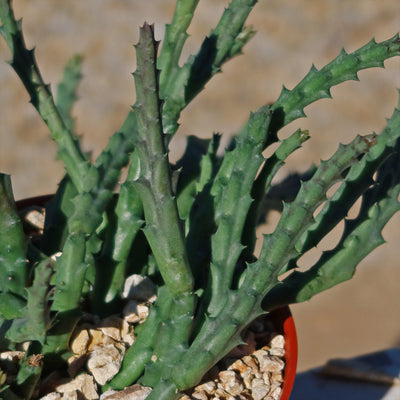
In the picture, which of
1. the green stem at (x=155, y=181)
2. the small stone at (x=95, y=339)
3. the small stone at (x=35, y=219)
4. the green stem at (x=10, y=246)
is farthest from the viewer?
the small stone at (x=35, y=219)

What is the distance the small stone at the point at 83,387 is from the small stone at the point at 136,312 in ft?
0.37

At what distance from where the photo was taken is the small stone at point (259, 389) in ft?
2.80

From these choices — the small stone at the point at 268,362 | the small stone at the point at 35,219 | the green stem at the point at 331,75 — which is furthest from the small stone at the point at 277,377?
the small stone at the point at 35,219

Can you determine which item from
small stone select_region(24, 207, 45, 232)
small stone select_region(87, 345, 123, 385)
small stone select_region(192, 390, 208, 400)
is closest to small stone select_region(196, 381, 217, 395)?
small stone select_region(192, 390, 208, 400)

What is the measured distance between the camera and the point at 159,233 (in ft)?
2.43

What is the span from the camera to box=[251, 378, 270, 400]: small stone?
0.85m

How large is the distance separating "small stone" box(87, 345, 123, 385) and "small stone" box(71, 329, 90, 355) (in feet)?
0.05

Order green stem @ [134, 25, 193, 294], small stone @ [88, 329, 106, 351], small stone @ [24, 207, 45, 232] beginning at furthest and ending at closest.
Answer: small stone @ [24, 207, 45, 232]
small stone @ [88, 329, 106, 351]
green stem @ [134, 25, 193, 294]

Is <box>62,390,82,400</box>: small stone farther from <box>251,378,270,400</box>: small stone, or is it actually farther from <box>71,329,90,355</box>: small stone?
<box>251,378,270,400</box>: small stone

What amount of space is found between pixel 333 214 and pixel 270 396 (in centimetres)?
25

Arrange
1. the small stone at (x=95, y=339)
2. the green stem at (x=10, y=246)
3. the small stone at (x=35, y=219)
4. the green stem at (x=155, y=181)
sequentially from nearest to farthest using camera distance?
the green stem at (x=155, y=181) → the green stem at (x=10, y=246) → the small stone at (x=95, y=339) → the small stone at (x=35, y=219)

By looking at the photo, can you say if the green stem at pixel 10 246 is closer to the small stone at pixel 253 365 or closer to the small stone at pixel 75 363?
the small stone at pixel 75 363

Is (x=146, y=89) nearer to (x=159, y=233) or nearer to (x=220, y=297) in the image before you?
(x=159, y=233)

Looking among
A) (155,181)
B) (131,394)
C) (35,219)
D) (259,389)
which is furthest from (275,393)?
(35,219)
